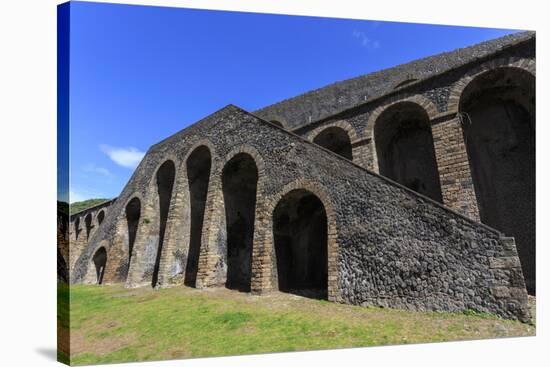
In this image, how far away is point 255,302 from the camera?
27.1ft

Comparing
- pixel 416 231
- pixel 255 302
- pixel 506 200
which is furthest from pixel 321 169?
pixel 506 200

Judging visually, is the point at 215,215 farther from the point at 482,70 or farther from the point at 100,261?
the point at 482,70

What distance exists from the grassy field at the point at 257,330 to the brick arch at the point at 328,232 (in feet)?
1.86

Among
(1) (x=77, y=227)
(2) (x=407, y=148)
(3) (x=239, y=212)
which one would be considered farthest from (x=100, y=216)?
(2) (x=407, y=148)

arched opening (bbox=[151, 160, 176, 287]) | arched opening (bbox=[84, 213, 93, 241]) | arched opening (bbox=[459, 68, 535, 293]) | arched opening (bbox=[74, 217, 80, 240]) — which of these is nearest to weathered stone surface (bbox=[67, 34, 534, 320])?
arched opening (bbox=[151, 160, 176, 287])

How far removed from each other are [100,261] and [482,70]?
1631cm

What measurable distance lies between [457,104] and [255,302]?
776cm

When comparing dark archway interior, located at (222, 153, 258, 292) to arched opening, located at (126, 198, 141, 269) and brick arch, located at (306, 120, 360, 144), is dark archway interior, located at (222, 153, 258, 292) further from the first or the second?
arched opening, located at (126, 198, 141, 269)

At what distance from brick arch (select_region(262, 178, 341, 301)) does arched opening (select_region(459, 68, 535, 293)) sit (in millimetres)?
4641

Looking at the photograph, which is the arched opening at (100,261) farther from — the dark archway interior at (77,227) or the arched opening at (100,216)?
the dark archway interior at (77,227)

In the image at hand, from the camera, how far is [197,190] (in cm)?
1377

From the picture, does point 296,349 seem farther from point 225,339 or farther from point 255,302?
point 255,302

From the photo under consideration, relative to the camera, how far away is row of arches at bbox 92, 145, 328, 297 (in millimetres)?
9852

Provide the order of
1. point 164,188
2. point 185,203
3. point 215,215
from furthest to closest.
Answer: point 164,188 < point 185,203 < point 215,215
